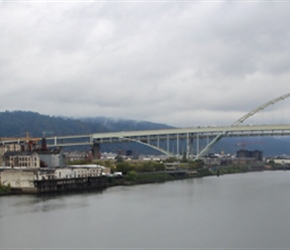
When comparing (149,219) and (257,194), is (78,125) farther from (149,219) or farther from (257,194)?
(149,219)

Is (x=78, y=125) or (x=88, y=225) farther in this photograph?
(x=78, y=125)

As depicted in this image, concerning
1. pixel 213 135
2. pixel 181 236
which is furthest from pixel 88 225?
pixel 213 135

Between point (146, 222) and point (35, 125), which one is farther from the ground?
point (35, 125)

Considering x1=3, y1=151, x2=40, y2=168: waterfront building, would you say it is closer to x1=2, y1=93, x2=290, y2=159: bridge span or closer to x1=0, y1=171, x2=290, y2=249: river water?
x1=0, y1=171, x2=290, y2=249: river water

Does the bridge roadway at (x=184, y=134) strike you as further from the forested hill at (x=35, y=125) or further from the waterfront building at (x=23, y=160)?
the forested hill at (x=35, y=125)

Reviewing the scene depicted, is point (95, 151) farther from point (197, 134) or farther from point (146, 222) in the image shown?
point (146, 222)

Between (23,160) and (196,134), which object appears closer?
(23,160)

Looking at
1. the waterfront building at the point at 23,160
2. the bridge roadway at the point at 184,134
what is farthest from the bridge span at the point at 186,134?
the waterfront building at the point at 23,160

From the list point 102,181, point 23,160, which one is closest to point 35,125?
point 23,160
